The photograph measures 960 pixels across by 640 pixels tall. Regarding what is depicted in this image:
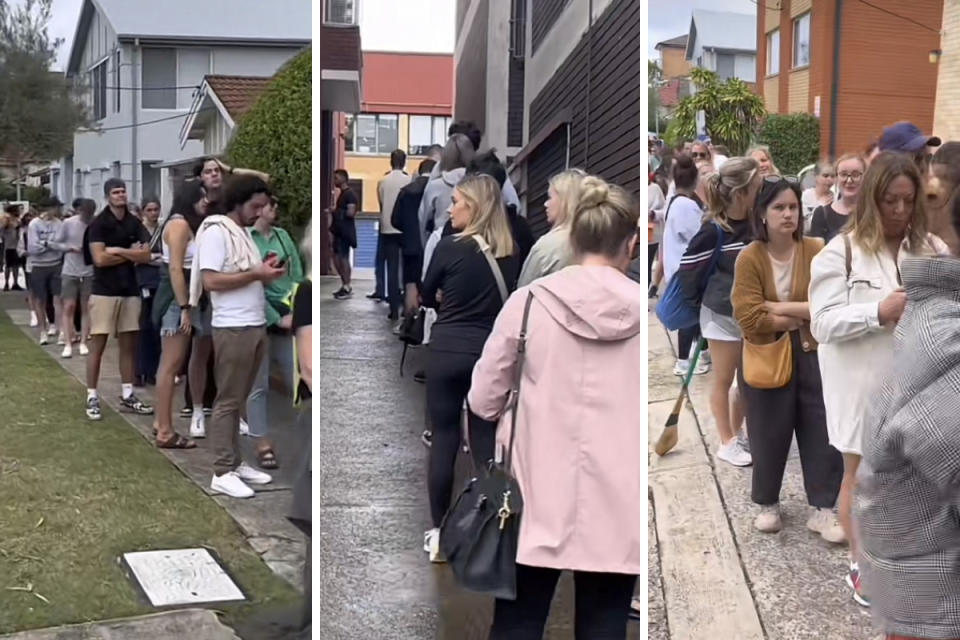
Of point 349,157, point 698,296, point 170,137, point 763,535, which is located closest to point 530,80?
point 349,157

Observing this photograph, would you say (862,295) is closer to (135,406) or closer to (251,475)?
(251,475)

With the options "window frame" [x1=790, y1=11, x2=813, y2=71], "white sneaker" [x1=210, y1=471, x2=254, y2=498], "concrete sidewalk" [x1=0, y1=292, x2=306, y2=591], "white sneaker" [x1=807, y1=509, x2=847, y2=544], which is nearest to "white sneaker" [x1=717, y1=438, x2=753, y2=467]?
"white sneaker" [x1=807, y1=509, x2=847, y2=544]

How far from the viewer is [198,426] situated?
2602 millimetres

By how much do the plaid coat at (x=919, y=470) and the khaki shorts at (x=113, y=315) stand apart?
1.66 metres

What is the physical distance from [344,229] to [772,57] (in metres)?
0.91

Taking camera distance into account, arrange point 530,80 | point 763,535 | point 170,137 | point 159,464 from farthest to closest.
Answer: point 159,464
point 170,137
point 763,535
point 530,80

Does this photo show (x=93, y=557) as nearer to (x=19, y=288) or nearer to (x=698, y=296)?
(x=19, y=288)

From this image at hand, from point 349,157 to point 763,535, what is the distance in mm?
1140

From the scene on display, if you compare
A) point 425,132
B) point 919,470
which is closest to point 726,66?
point 425,132

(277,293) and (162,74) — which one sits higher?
(162,74)

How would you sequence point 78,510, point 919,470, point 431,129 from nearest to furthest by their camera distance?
point 919,470 < point 431,129 < point 78,510

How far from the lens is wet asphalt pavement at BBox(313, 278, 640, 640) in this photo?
2.14 m

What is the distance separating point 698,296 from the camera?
2152 millimetres

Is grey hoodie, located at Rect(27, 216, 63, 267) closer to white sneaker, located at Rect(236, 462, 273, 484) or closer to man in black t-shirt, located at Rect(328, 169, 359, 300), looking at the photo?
white sneaker, located at Rect(236, 462, 273, 484)
